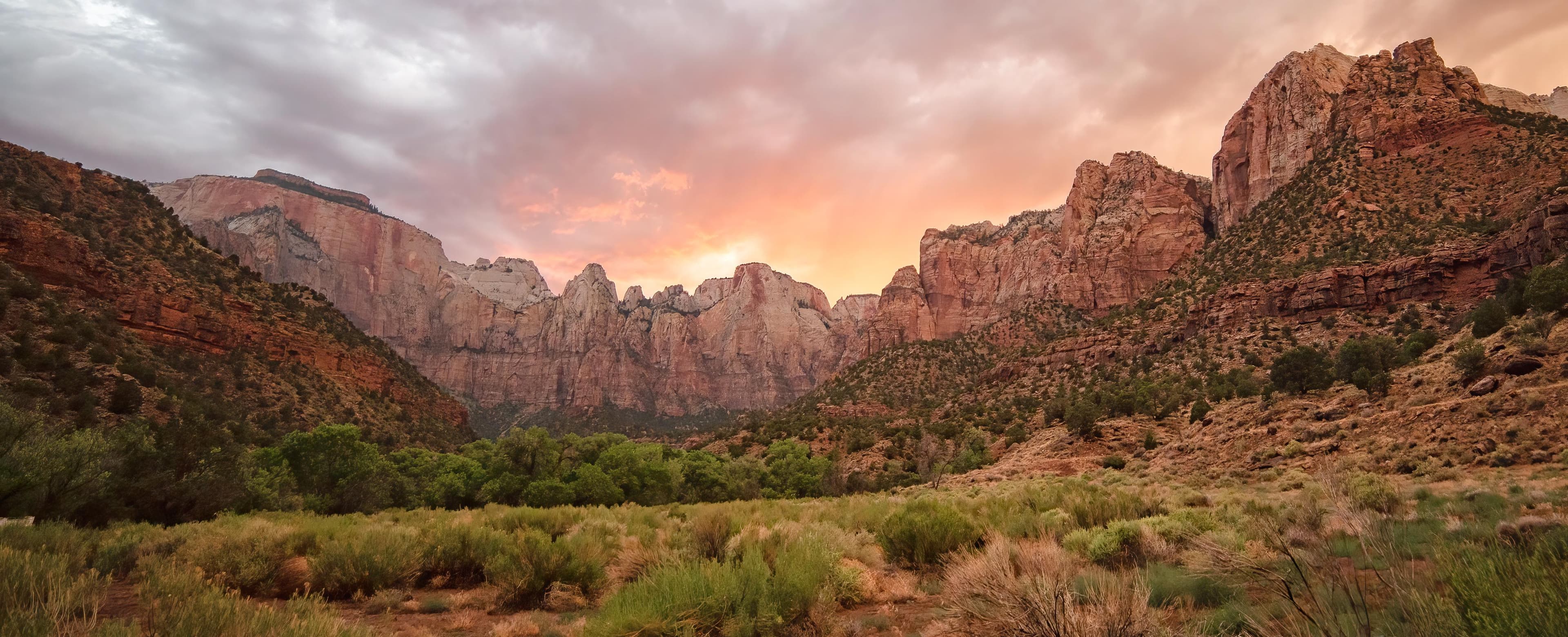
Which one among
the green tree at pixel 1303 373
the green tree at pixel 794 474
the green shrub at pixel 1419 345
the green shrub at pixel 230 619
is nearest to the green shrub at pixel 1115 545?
the green shrub at pixel 230 619

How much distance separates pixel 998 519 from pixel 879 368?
76361 mm

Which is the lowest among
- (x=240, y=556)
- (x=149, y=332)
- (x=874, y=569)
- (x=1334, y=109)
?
(x=240, y=556)

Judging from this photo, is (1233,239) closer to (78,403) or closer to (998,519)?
(998,519)

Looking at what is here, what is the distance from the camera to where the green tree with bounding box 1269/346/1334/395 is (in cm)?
2597

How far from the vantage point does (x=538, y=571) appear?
330 inches

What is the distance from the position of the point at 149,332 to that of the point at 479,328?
16109 cm

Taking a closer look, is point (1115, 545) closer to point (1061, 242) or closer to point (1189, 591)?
point (1189, 591)

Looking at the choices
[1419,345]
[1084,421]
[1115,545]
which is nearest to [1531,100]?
[1419,345]

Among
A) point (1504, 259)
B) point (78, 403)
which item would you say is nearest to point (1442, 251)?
point (1504, 259)

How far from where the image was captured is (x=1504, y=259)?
3462 centimetres

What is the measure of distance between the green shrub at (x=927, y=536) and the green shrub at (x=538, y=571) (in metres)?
4.81

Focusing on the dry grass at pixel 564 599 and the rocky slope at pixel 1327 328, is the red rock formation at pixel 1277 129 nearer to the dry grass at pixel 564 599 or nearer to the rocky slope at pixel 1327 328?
the rocky slope at pixel 1327 328

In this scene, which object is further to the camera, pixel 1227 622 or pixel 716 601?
pixel 716 601

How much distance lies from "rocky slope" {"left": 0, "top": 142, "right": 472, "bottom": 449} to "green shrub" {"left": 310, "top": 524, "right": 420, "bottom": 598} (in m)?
16.1
